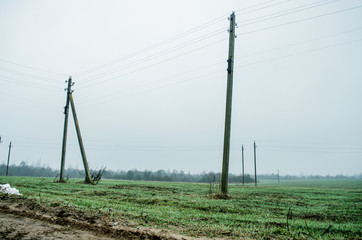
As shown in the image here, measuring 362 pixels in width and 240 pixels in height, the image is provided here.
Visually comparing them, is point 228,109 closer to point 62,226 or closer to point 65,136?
point 62,226

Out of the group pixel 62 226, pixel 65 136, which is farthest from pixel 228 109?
pixel 65 136

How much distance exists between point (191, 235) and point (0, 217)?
4280mm

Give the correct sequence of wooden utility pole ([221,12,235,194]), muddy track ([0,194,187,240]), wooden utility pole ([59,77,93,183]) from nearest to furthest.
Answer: muddy track ([0,194,187,240]) → wooden utility pole ([221,12,235,194]) → wooden utility pole ([59,77,93,183])

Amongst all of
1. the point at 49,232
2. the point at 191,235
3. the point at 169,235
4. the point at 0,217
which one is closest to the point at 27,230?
the point at 49,232

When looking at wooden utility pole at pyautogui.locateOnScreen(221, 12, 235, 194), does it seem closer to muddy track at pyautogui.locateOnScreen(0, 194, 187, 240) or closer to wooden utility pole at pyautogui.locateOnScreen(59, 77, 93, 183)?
muddy track at pyautogui.locateOnScreen(0, 194, 187, 240)

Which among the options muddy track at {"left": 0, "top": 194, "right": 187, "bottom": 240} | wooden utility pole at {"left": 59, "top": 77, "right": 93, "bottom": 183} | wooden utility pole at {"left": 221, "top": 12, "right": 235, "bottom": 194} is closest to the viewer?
muddy track at {"left": 0, "top": 194, "right": 187, "bottom": 240}

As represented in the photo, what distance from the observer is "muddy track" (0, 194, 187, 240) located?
13.4 ft

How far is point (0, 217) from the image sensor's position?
5176 mm

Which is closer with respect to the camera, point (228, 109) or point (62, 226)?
point (62, 226)

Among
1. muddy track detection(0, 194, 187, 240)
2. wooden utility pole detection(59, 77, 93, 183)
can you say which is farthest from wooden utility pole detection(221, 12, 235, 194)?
wooden utility pole detection(59, 77, 93, 183)

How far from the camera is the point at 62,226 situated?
467cm

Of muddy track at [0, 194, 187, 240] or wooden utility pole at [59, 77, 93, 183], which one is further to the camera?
wooden utility pole at [59, 77, 93, 183]

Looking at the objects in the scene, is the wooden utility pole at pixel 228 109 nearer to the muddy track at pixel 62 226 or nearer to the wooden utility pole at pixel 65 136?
the muddy track at pixel 62 226

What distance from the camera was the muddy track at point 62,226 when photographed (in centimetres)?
408
